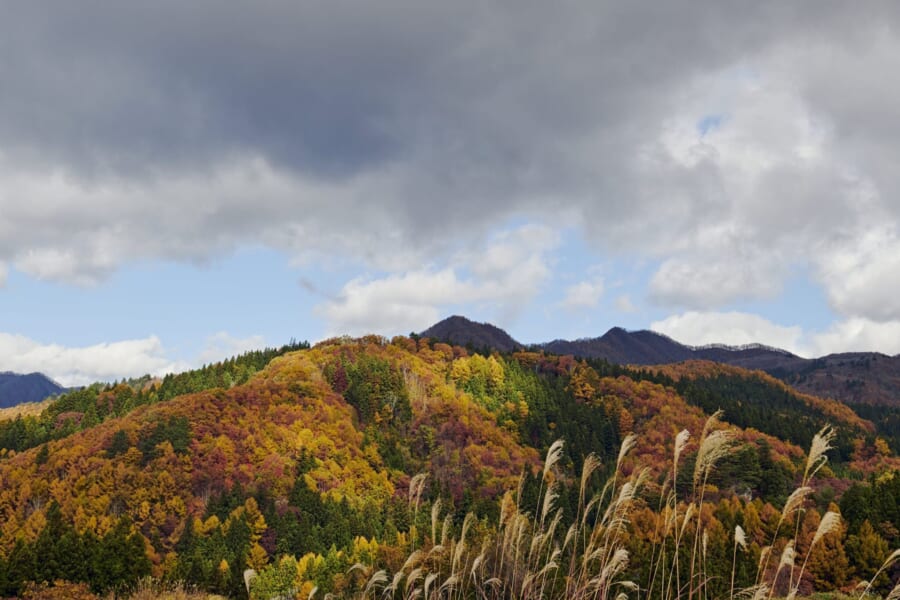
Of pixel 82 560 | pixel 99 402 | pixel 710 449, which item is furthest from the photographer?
pixel 99 402

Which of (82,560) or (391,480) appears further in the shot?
(391,480)

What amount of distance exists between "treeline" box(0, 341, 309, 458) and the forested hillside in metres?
0.73

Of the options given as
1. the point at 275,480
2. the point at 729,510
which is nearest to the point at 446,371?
the point at 275,480

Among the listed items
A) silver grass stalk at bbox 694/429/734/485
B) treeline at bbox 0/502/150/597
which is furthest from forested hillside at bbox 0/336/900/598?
treeline at bbox 0/502/150/597

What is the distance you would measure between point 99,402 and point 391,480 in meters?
89.0

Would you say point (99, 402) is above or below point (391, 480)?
above

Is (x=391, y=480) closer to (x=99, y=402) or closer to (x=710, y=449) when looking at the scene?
(x=99, y=402)

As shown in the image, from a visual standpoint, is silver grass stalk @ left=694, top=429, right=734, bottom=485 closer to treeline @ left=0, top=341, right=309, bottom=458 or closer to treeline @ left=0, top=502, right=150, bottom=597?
treeline @ left=0, top=502, right=150, bottom=597

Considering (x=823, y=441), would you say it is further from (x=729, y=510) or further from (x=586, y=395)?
(x=586, y=395)

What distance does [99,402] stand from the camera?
162m

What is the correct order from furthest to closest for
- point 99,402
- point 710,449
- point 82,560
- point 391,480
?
point 99,402, point 391,480, point 82,560, point 710,449

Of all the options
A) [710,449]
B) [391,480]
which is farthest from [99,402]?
[710,449]

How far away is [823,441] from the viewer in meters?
10.6

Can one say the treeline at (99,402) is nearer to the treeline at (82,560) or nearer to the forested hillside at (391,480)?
the forested hillside at (391,480)
